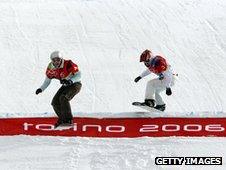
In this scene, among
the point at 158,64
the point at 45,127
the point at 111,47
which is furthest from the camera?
the point at 111,47

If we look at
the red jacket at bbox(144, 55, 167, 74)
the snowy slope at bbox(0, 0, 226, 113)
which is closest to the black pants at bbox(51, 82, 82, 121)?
the red jacket at bbox(144, 55, 167, 74)

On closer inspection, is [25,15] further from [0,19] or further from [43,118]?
[43,118]

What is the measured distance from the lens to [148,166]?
1015 centimetres

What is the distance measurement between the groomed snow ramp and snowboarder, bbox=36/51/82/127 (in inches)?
14.5

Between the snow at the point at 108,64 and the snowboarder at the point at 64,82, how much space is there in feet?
1.69

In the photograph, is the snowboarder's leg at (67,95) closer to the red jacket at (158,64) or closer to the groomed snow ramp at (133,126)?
the groomed snow ramp at (133,126)

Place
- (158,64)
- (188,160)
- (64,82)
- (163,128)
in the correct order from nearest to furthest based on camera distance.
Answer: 1. (188,160)
2. (64,82)
3. (158,64)
4. (163,128)

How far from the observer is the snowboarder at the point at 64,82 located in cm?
1050

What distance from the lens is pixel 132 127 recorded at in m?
11.4

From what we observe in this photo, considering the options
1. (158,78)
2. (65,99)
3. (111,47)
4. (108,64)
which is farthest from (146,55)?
(111,47)

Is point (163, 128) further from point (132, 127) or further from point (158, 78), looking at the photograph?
point (158, 78)

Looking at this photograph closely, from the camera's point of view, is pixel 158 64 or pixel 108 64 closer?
pixel 158 64

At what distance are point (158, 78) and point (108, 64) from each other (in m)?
4.22

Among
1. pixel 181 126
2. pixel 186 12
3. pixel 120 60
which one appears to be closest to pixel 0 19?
pixel 120 60
